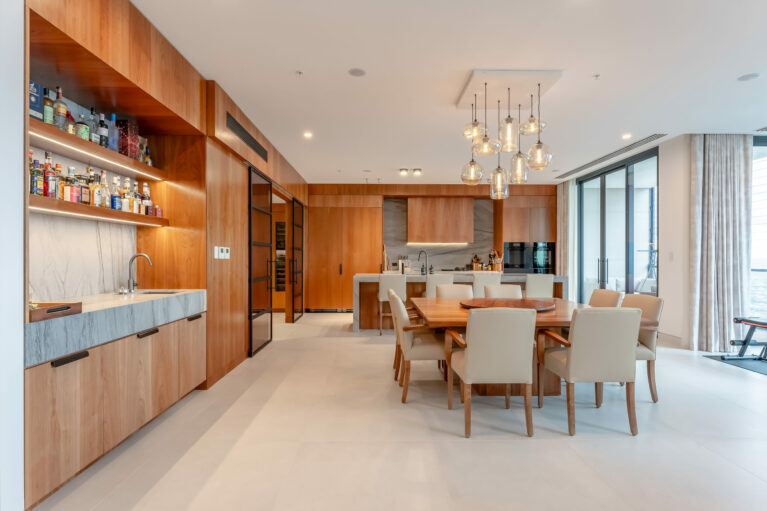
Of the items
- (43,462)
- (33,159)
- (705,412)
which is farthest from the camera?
(705,412)

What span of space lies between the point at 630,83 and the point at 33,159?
454 centimetres

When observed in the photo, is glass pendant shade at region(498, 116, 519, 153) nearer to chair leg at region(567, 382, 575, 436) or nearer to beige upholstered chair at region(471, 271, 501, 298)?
chair leg at region(567, 382, 575, 436)

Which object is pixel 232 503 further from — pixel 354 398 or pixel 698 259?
pixel 698 259

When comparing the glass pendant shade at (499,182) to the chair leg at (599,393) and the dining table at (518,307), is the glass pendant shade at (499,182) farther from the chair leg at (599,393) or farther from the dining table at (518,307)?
the chair leg at (599,393)

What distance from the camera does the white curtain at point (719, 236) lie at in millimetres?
5066

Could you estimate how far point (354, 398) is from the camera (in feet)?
11.2

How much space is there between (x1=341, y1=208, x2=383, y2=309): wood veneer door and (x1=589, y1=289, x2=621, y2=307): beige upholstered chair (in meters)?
4.90

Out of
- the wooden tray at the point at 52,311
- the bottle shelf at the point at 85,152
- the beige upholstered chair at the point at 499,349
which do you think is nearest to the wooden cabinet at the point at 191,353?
the wooden tray at the point at 52,311

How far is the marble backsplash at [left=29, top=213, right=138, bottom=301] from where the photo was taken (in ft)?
8.18

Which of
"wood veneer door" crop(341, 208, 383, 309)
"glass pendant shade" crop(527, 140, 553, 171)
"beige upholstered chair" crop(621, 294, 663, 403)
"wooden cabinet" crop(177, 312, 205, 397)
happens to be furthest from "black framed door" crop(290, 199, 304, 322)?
"beige upholstered chair" crop(621, 294, 663, 403)

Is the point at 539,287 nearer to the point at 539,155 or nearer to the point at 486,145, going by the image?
the point at 539,155

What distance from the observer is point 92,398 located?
2086mm

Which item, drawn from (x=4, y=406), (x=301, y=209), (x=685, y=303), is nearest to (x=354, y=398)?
(x=4, y=406)

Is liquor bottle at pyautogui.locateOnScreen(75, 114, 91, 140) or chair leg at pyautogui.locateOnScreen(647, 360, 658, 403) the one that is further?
chair leg at pyautogui.locateOnScreen(647, 360, 658, 403)
